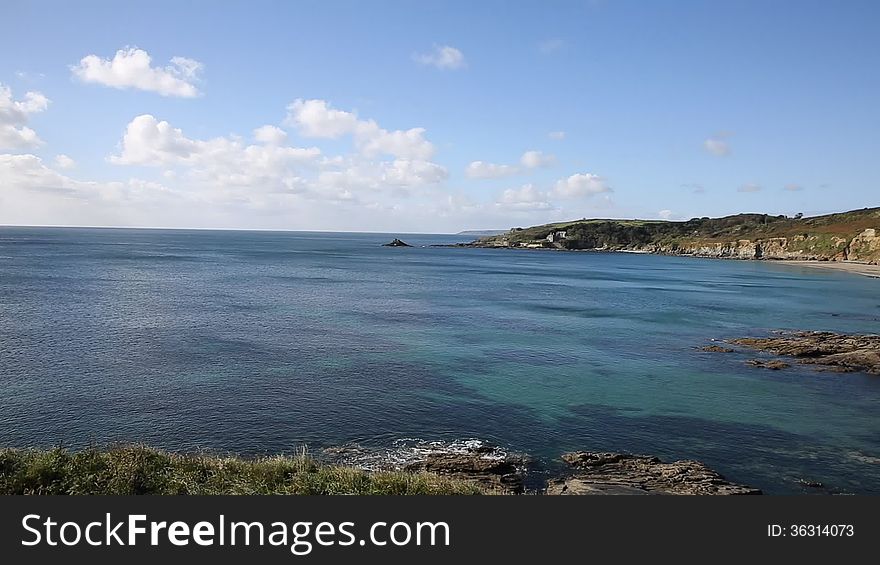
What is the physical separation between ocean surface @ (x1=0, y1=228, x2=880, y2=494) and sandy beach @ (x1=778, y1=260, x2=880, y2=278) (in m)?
51.9

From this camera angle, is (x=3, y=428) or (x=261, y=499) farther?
(x=3, y=428)

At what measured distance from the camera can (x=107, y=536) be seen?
11.2m

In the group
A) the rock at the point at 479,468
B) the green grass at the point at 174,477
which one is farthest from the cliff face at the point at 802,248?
the green grass at the point at 174,477

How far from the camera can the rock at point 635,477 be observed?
Result: 2147cm

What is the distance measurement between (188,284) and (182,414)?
204 ft

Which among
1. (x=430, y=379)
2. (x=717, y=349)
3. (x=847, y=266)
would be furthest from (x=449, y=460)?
(x=847, y=266)

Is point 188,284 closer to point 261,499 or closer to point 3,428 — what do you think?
point 3,428

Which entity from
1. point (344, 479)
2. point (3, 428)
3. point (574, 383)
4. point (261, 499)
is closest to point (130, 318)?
point (3, 428)

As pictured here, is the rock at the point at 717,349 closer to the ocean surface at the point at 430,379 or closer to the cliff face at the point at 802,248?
the ocean surface at the point at 430,379

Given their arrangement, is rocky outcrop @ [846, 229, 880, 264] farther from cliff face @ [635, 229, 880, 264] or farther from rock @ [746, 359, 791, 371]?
rock @ [746, 359, 791, 371]

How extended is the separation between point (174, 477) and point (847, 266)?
150 m

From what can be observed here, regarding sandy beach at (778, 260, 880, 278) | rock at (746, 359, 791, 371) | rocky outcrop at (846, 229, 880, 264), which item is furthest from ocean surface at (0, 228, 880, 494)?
rocky outcrop at (846, 229, 880, 264)

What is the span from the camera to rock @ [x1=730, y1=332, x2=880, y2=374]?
4266 cm

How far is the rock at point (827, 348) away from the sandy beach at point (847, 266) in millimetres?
74678
